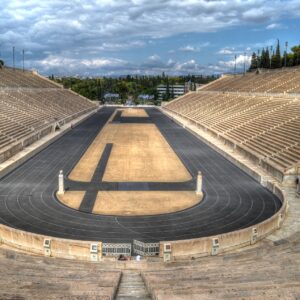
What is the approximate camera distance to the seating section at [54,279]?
9.10 metres

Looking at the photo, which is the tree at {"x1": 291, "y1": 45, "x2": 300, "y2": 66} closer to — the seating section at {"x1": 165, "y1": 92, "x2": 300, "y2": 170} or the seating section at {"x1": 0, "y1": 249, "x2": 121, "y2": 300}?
the seating section at {"x1": 165, "y1": 92, "x2": 300, "y2": 170}

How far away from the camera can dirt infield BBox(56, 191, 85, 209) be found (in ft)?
67.6

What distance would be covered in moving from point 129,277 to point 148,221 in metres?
6.89

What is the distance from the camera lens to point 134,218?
1867 cm

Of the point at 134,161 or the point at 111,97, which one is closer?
the point at 134,161

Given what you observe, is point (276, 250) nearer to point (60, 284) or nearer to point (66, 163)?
point (60, 284)

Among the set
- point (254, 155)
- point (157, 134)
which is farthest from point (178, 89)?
point (254, 155)

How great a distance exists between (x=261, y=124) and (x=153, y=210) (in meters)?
23.8

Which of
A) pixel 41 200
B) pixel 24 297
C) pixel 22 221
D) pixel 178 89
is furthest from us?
pixel 178 89

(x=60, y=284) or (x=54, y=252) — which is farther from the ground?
(x=60, y=284)

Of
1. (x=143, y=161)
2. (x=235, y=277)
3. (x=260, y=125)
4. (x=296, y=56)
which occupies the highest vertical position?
(x=296, y=56)

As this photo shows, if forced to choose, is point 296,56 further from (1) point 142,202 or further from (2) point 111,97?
(1) point 142,202

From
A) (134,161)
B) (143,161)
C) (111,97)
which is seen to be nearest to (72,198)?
(134,161)

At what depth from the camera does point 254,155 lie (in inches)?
1206
